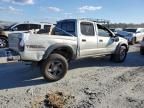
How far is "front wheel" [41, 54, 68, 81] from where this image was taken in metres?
7.45

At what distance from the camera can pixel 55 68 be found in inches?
302

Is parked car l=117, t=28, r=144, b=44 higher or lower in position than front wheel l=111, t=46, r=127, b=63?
higher

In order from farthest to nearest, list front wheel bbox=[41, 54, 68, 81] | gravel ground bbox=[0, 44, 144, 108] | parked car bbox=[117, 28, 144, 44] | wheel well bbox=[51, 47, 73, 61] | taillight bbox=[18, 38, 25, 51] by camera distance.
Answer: parked car bbox=[117, 28, 144, 44]
wheel well bbox=[51, 47, 73, 61]
front wheel bbox=[41, 54, 68, 81]
taillight bbox=[18, 38, 25, 51]
gravel ground bbox=[0, 44, 144, 108]

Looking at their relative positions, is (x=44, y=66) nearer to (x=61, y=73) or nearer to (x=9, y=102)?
(x=61, y=73)

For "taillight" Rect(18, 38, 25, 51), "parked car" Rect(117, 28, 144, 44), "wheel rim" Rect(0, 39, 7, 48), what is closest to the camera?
"taillight" Rect(18, 38, 25, 51)

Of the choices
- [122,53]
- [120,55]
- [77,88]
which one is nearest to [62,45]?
[77,88]

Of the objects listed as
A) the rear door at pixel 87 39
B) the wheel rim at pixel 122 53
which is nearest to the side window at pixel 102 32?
the rear door at pixel 87 39

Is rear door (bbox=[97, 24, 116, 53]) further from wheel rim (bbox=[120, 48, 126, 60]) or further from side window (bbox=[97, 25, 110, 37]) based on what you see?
wheel rim (bbox=[120, 48, 126, 60])

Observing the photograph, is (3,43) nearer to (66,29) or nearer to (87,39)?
(66,29)

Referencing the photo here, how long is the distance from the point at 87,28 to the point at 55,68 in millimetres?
2232

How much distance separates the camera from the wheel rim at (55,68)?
7.57 meters

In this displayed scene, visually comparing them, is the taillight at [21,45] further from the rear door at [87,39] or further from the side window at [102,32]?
the side window at [102,32]

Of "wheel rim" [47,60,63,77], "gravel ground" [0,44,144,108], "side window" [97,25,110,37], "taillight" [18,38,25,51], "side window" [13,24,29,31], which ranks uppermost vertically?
"side window" [13,24,29,31]

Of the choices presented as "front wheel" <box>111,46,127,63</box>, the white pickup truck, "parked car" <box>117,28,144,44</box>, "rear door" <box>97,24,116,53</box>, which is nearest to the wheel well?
the white pickup truck
